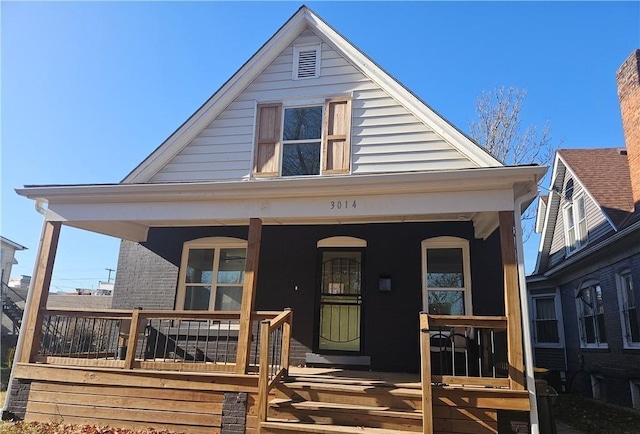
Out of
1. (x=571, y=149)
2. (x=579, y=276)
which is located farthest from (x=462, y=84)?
(x=579, y=276)

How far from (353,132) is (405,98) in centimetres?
109

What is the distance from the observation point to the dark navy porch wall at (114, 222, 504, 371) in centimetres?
784

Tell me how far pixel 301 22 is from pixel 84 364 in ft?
23.4

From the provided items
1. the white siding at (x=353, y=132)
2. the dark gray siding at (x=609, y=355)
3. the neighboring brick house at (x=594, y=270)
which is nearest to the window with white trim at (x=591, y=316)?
the neighboring brick house at (x=594, y=270)

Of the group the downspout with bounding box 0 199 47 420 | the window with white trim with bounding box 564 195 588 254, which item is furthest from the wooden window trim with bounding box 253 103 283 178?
the window with white trim with bounding box 564 195 588 254

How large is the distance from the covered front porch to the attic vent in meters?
2.94

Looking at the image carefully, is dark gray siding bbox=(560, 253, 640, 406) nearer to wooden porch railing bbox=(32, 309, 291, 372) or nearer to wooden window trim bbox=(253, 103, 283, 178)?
wooden window trim bbox=(253, 103, 283, 178)

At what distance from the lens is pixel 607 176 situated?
41.5ft

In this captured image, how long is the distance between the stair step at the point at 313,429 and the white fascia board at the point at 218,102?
17.8ft

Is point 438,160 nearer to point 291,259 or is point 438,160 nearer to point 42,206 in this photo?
point 291,259

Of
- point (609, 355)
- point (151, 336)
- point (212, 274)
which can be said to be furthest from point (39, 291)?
point (609, 355)

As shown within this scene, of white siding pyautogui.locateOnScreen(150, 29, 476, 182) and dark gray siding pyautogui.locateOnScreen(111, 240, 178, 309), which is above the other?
white siding pyautogui.locateOnScreen(150, 29, 476, 182)

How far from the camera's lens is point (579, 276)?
1271 cm

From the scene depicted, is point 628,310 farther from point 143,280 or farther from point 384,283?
point 143,280
